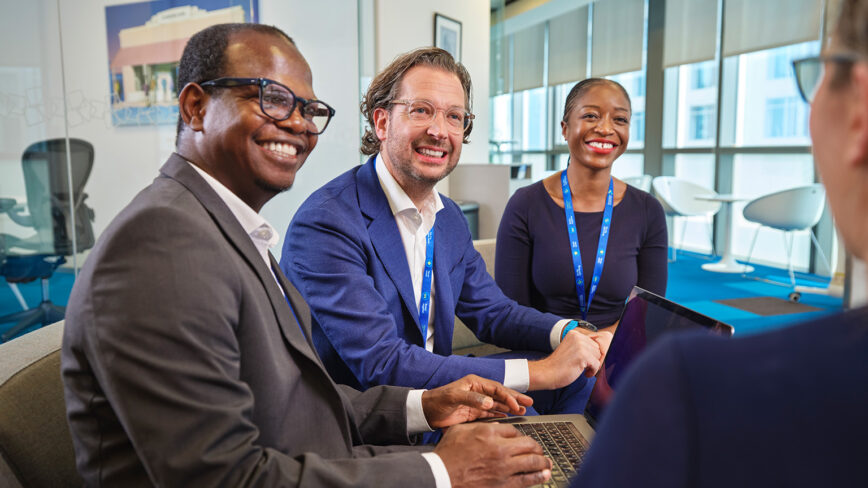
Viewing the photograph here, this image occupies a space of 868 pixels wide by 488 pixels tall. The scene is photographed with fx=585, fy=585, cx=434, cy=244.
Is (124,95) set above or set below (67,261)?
above

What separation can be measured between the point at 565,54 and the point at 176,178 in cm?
1022

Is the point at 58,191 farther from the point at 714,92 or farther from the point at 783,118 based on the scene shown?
the point at 714,92

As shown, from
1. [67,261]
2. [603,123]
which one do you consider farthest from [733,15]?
[67,261]

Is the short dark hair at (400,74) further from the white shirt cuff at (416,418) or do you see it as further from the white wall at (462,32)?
the white wall at (462,32)

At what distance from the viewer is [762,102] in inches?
272

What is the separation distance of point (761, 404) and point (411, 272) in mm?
1343

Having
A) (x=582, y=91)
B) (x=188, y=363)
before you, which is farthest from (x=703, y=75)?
(x=188, y=363)

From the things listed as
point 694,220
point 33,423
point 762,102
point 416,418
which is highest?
point 762,102

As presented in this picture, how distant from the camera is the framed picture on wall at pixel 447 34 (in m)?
5.16

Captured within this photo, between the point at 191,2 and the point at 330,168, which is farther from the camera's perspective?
the point at 330,168

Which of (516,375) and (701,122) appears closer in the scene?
(516,375)

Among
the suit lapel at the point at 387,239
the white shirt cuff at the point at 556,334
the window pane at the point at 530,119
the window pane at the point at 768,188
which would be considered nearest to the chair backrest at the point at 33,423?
the suit lapel at the point at 387,239

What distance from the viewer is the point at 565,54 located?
33.7ft

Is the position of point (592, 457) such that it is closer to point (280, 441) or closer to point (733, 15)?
point (280, 441)
